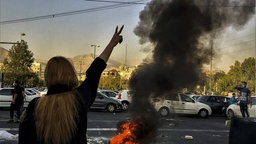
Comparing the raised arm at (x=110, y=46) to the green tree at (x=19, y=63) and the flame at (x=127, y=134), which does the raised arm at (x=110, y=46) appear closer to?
the flame at (x=127, y=134)

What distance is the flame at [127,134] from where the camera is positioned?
20.4 feet

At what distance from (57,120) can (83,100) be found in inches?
10.4

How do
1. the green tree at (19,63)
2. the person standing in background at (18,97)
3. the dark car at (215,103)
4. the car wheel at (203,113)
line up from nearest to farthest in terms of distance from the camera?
1. the person standing in background at (18,97)
2. the car wheel at (203,113)
3. the dark car at (215,103)
4. the green tree at (19,63)

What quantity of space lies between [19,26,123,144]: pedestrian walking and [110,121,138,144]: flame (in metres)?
3.64

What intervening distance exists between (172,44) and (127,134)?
5.74 feet

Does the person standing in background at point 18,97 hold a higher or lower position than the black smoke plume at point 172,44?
lower

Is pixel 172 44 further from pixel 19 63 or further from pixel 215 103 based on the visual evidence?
pixel 19 63

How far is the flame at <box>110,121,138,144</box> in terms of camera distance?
20.4ft

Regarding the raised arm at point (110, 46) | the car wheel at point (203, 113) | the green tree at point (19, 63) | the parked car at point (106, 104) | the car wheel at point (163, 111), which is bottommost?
the car wheel at point (203, 113)

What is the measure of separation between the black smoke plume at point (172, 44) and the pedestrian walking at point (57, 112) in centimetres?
395

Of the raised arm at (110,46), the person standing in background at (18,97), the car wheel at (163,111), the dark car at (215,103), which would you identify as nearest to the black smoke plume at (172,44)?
the car wheel at (163,111)

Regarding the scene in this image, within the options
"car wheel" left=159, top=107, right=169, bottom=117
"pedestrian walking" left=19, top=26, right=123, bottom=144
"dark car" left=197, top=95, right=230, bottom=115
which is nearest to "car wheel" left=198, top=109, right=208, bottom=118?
"dark car" left=197, top=95, right=230, bottom=115

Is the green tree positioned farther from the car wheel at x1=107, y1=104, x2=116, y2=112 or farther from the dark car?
the dark car

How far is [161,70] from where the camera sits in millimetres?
6703
